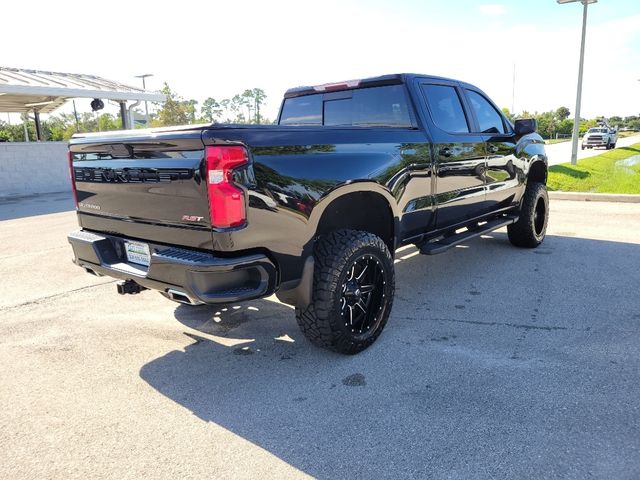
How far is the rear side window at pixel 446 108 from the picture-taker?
4.29m

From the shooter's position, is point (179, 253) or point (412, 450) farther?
point (179, 253)

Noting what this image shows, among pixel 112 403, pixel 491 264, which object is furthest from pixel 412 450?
pixel 491 264

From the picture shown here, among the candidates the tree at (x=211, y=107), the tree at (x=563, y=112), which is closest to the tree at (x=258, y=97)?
the tree at (x=211, y=107)

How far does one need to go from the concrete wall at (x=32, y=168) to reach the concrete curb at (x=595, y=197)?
44.8ft

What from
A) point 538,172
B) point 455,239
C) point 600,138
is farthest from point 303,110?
point 600,138

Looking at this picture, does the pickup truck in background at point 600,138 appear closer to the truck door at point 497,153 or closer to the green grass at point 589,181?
the green grass at point 589,181

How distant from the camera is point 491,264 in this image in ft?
18.4

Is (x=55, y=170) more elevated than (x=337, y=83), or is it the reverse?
(x=337, y=83)

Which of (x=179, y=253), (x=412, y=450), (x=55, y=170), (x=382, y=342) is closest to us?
(x=412, y=450)

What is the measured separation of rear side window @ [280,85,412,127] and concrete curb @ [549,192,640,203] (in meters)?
7.55

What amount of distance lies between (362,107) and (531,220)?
9.83 feet

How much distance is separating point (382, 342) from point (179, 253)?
66.2 inches

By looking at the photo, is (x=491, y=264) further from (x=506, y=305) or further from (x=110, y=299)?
(x=110, y=299)

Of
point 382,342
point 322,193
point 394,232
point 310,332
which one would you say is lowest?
point 382,342
